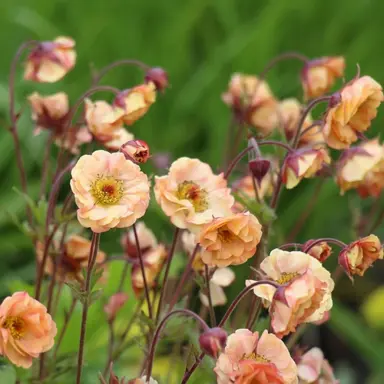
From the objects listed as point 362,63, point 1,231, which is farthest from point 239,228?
point 362,63

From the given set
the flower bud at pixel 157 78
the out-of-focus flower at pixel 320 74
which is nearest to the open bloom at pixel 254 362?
the flower bud at pixel 157 78

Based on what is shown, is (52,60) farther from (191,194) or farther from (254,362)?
(254,362)

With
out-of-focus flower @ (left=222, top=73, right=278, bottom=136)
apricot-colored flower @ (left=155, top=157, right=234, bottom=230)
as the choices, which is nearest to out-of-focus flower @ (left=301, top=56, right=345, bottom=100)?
out-of-focus flower @ (left=222, top=73, right=278, bottom=136)

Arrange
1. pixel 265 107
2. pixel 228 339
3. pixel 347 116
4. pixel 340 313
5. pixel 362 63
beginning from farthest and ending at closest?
pixel 362 63 < pixel 340 313 < pixel 265 107 < pixel 347 116 < pixel 228 339

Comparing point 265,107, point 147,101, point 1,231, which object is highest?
point 147,101

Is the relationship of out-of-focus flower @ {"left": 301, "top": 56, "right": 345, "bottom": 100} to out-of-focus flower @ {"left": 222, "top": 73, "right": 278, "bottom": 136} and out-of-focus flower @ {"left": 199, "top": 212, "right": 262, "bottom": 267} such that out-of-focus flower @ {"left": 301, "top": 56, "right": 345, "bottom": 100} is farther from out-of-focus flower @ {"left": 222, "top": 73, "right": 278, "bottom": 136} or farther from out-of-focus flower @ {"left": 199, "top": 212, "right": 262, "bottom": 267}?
out-of-focus flower @ {"left": 199, "top": 212, "right": 262, "bottom": 267}

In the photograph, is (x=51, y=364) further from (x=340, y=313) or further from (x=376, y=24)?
(x=376, y=24)

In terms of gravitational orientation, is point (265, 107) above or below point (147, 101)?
below

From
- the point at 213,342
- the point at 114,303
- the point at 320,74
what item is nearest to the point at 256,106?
the point at 320,74
